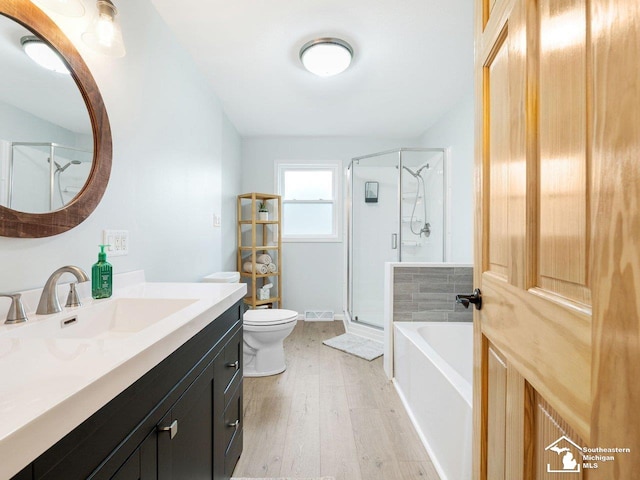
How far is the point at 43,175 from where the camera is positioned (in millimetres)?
1006

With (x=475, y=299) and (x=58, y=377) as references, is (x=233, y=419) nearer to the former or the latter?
(x=58, y=377)

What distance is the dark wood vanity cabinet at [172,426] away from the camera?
19.1 inches

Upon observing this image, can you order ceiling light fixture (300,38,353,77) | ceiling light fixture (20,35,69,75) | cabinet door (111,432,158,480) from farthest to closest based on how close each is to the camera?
ceiling light fixture (300,38,353,77) < ceiling light fixture (20,35,69,75) < cabinet door (111,432,158,480)

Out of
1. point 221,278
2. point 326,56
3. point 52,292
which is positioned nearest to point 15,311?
point 52,292

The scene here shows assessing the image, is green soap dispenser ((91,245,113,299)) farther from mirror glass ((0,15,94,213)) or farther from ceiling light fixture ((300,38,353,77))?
ceiling light fixture ((300,38,353,77))

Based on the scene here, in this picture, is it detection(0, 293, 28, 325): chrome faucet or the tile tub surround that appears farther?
the tile tub surround

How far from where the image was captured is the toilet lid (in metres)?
2.24

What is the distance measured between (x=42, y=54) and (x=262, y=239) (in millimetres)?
2783

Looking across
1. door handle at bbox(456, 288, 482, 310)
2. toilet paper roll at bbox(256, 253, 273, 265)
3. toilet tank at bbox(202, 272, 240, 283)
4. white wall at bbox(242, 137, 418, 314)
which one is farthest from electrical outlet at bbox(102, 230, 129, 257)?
white wall at bbox(242, 137, 418, 314)

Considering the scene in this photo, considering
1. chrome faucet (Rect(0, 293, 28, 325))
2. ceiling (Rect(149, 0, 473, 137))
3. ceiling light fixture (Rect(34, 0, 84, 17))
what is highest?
ceiling (Rect(149, 0, 473, 137))

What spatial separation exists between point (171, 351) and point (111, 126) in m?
1.11

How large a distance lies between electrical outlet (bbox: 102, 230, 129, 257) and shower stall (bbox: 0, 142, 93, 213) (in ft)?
0.79

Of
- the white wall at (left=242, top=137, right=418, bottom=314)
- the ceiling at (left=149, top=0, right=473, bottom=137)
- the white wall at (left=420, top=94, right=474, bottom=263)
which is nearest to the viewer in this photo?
A: the ceiling at (left=149, top=0, right=473, bottom=137)

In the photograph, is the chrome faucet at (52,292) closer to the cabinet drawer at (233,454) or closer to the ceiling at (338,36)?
the cabinet drawer at (233,454)
